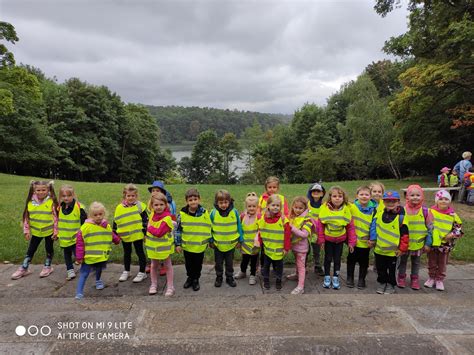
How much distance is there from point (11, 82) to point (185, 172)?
43.2 metres

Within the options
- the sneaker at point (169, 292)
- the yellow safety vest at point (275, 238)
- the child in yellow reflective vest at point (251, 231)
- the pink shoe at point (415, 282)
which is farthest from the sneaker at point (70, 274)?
the pink shoe at point (415, 282)

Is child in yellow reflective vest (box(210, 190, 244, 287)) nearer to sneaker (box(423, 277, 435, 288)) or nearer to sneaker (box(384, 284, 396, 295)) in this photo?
sneaker (box(384, 284, 396, 295))

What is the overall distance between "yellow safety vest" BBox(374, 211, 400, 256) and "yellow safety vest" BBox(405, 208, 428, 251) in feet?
0.89

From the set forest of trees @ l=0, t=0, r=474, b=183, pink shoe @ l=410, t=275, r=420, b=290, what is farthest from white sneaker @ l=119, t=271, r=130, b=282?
forest of trees @ l=0, t=0, r=474, b=183

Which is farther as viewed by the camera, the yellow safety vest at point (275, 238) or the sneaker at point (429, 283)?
the sneaker at point (429, 283)

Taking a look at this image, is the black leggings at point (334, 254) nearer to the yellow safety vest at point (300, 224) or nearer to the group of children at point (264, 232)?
the group of children at point (264, 232)

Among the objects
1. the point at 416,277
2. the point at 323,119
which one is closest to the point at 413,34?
the point at 416,277

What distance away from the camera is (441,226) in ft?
14.4

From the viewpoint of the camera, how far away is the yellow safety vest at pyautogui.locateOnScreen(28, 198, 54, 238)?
4.89 meters

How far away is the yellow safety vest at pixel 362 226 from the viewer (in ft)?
14.8

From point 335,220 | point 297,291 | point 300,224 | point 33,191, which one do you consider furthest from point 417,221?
point 33,191

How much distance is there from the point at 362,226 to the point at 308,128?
42.6 meters

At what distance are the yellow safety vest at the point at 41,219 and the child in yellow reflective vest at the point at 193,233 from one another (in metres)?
2.13

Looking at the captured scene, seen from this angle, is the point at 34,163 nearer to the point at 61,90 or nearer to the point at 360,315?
the point at 61,90
